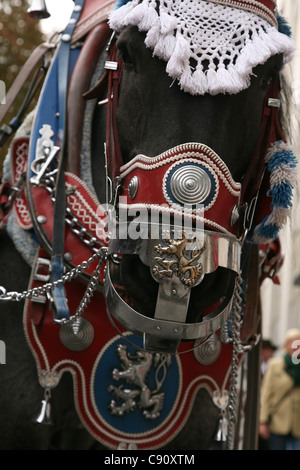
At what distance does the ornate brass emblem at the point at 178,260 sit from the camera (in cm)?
273

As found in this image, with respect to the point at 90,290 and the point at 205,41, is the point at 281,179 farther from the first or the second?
the point at 90,290

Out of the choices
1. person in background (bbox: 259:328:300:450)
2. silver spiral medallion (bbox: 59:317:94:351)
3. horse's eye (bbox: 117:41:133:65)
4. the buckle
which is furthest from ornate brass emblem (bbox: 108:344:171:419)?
person in background (bbox: 259:328:300:450)

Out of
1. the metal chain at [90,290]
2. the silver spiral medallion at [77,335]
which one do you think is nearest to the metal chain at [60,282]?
the metal chain at [90,290]

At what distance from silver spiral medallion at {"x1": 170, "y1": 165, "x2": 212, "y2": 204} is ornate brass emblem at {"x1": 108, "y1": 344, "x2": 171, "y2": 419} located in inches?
34.8

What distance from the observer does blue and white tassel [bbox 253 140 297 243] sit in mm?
3119

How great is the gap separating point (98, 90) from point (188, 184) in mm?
827

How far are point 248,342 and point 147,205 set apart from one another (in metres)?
1.21

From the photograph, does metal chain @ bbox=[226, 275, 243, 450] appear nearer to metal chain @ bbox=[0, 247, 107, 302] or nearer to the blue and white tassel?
the blue and white tassel

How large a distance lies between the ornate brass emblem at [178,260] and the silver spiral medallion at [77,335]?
0.77 m

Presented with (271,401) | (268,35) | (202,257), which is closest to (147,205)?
(202,257)

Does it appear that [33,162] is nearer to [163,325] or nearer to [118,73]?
[118,73]

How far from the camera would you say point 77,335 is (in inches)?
135

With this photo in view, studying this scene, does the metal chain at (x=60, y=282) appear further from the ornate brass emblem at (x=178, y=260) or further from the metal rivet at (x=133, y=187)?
the ornate brass emblem at (x=178, y=260)

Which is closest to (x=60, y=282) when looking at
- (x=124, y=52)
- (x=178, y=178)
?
(x=178, y=178)
